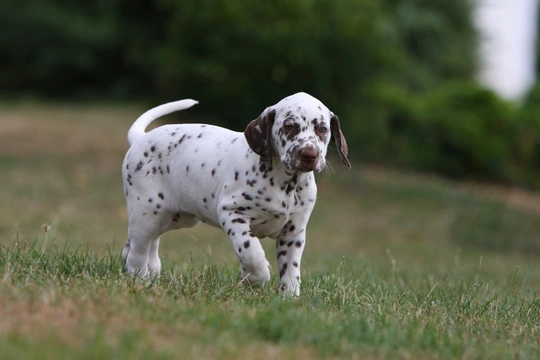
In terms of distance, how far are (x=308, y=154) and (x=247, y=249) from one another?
0.75m

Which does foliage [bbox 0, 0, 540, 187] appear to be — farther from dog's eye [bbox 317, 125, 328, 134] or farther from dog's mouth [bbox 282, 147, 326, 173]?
dog's mouth [bbox 282, 147, 326, 173]

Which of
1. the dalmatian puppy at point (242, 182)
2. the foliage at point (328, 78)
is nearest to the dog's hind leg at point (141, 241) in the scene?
the dalmatian puppy at point (242, 182)

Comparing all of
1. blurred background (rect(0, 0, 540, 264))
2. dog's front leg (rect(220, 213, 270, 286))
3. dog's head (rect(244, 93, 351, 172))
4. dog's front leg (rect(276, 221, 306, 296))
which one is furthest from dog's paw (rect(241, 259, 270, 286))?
blurred background (rect(0, 0, 540, 264))

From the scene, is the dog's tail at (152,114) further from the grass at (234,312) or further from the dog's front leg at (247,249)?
the dog's front leg at (247,249)

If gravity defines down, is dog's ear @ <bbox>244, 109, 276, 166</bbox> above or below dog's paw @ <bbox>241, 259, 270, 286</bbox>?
above

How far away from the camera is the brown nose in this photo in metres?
5.68

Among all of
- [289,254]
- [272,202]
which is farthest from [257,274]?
[272,202]

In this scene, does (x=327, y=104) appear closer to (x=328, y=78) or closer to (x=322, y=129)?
(x=328, y=78)

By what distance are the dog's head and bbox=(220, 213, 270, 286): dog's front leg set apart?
460 mm

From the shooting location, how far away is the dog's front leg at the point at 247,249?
5863mm

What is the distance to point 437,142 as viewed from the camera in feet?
70.8

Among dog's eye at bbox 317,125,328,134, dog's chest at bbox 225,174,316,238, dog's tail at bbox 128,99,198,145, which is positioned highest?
dog's eye at bbox 317,125,328,134

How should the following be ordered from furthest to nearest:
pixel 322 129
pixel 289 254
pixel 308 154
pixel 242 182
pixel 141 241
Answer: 1. pixel 141 241
2. pixel 289 254
3. pixel 242 182
4. pixel 322 129
5. pixel 308 154

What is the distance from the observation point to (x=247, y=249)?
5.85m
